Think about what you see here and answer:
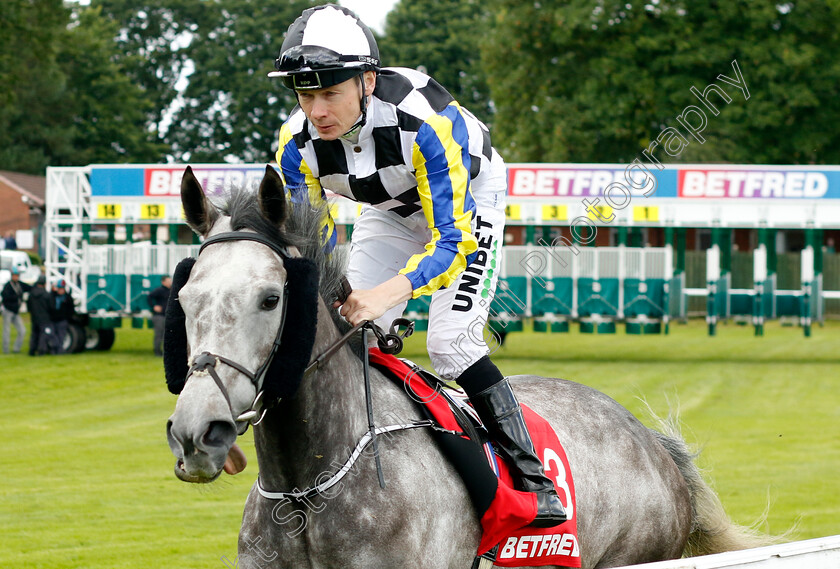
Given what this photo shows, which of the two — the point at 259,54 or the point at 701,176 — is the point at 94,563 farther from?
the point at 259,54

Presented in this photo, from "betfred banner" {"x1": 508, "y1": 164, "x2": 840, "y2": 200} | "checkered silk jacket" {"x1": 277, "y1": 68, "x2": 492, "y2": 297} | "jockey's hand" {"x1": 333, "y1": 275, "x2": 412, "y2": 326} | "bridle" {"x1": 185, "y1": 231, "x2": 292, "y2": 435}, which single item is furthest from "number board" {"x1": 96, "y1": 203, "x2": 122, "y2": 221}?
"bridle" {"x1": 185, "y1": 231, "x2": 292, "y2": 435}

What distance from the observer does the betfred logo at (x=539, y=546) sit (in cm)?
333

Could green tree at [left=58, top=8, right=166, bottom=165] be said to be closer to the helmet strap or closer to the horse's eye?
the helmet strap

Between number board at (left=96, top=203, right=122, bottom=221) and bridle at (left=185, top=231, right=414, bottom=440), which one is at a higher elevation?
number board at (left=96, top=203, right=122, bottom=221)

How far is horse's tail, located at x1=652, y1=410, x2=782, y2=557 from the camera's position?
14.1 ft

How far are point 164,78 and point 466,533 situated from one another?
4694 centimetres

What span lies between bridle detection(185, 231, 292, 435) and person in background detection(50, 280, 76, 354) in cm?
1671

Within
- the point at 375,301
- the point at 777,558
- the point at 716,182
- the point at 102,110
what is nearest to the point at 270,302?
the point at 375,301

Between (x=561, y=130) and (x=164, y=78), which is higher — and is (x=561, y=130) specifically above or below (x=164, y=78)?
below

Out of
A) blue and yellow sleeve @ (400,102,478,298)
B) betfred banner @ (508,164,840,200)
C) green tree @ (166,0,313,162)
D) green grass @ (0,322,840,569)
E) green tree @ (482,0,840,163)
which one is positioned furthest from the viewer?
green tree @ (166,0,313,162)

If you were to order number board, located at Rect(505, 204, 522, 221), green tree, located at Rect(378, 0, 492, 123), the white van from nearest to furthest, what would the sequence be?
1. number board, located at Rect(505, 204, 522, 221)
2. the white van
3. green tree, located at Rect(378, 0, 492, 123)

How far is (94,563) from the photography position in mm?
→ 6215

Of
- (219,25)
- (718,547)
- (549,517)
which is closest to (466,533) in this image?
(549,517)

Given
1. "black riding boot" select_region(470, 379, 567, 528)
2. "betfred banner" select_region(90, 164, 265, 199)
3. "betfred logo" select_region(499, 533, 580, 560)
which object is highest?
"betfred banner" select_region(90, 164, 265, 199)
